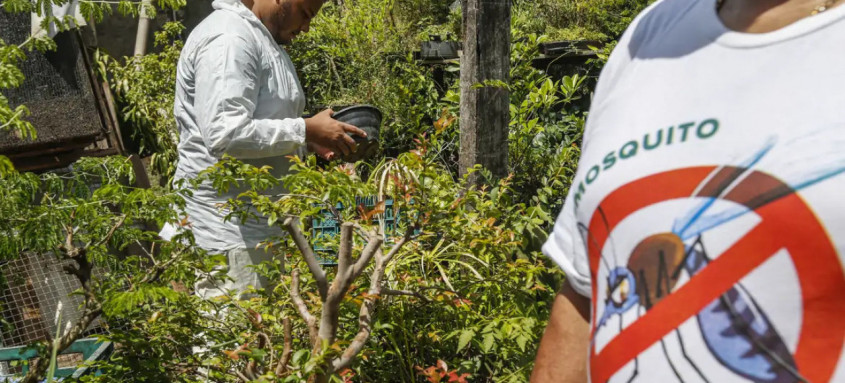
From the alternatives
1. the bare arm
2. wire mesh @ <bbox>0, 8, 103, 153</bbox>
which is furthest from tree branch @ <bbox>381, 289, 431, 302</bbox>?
wire mesh @ <bbox>0, 8, 103, 153</bbox>

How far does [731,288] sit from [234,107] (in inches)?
82.7

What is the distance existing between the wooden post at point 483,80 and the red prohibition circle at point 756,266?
2.23 metres

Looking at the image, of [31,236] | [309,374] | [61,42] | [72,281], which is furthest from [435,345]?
[61,42]

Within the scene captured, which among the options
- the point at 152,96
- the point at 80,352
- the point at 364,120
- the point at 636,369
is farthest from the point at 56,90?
the point at 636,369

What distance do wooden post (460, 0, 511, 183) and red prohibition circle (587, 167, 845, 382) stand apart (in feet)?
7.33

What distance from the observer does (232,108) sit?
8.75ft

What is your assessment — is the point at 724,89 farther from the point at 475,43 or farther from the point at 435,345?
the point at 475,43

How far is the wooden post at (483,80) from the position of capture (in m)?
3.18

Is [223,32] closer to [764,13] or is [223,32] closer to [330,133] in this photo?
[330,133]

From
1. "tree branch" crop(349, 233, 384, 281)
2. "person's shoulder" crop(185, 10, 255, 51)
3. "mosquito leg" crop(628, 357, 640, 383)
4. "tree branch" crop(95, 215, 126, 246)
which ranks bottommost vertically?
"tree branch" crop(349, 233, 384, 281)

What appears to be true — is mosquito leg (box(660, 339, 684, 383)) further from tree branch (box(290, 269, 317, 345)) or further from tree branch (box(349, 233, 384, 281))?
tree branch (box(290, 269, 317, 345))

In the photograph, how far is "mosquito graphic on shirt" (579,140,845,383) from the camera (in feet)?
2.77

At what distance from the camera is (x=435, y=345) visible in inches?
97.0

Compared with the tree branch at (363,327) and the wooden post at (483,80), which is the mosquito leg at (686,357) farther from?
the wooden post at (483,80)
